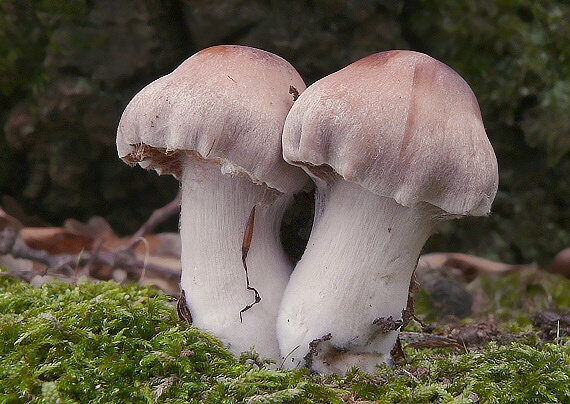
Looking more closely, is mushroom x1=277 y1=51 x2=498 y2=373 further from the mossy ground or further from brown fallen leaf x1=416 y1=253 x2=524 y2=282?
brown fallen leaf x1=416 y1=253 x2=524 y2=282

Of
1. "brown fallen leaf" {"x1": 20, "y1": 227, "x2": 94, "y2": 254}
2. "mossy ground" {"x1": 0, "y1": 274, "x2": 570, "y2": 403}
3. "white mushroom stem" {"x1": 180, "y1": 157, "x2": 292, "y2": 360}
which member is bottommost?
"brown fallen leaf" {"x1": 20, "y1": 227, "x2": 94, "y2": 254}

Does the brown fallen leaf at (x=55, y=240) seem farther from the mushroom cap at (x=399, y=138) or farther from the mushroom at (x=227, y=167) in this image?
the mushroom cap at (x=399, y=138)

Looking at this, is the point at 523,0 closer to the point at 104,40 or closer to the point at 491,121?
the point at 491,121

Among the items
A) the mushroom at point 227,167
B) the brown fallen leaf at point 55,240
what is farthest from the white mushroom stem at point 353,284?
the brown fallen leaf at point 55,240

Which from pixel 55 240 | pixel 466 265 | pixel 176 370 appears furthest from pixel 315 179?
pixel 466 265

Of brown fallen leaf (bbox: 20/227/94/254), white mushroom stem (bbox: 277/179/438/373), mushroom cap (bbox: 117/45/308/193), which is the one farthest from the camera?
brown fallen leaf (bbox: 20/227/94/254)

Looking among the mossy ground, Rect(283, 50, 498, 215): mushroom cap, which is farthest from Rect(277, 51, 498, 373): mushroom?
the mossy ground
